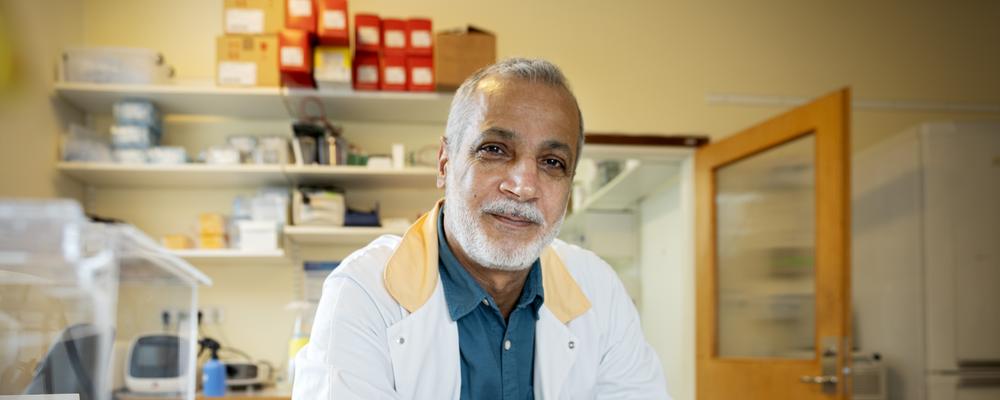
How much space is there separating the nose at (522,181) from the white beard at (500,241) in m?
0.02

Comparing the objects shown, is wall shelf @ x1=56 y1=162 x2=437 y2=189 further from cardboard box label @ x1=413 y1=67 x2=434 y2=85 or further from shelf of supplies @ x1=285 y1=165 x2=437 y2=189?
cardboard box label @ x1=413 y1=67 x2=434 y2=85

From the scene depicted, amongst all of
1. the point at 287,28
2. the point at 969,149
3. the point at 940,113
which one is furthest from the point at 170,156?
the point at 940,113

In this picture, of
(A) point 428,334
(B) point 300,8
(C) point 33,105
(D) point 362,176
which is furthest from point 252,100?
(A) point 428,334

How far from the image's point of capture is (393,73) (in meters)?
3.49

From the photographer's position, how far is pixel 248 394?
10.6 feet

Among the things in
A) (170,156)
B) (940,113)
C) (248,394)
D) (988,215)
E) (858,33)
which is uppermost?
(858,33)

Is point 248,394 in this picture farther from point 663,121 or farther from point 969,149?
point 969,149

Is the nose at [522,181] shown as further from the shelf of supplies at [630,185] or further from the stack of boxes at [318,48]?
the shelf of supplies at [630,185]

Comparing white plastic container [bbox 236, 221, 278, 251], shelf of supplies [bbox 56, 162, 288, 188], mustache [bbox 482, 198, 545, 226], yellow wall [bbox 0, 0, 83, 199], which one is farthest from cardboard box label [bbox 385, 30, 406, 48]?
mustache [bbox 482, 198, 545, 226]

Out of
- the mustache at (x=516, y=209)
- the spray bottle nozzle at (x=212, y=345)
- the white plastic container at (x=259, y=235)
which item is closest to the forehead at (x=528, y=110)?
the mustache at (x=516, y=209)

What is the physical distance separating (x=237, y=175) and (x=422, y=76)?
931 mm

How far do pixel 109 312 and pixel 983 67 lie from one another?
4370 millimetres

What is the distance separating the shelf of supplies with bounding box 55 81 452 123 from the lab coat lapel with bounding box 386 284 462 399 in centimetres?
229

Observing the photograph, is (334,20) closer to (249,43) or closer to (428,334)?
(249,43)
